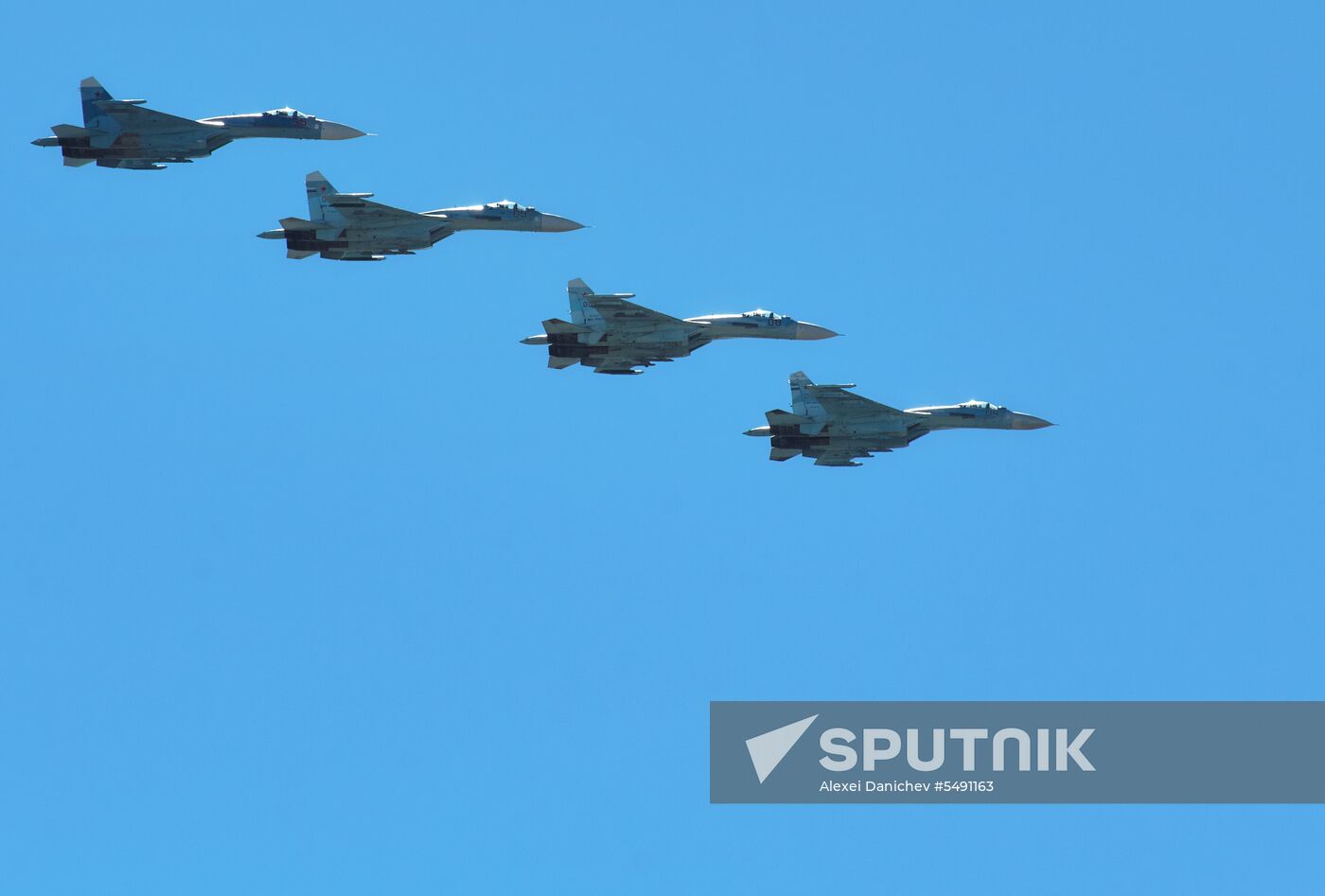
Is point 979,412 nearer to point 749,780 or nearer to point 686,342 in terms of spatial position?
point 686,342

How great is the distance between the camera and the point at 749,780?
104 meters

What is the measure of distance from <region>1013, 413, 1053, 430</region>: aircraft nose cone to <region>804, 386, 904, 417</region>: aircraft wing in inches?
284

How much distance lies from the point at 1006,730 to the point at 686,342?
848 inches

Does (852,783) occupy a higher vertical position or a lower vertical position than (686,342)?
lower

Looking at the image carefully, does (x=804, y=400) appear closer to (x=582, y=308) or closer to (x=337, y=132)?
(x=582, y=308)

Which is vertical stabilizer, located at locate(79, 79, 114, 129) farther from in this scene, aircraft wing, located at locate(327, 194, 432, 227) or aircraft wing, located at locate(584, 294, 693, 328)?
aircraft wing, located at locate(584, 294, 693, 328)

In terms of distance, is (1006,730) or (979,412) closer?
(1006,730)

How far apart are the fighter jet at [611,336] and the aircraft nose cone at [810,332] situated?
209 inches

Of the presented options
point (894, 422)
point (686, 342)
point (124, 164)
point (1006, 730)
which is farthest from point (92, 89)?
point (1006, 730)

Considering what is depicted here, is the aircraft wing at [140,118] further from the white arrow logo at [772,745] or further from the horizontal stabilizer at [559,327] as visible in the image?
the white arrow logo at [772,745]

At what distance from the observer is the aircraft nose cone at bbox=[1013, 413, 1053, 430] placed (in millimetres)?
117625

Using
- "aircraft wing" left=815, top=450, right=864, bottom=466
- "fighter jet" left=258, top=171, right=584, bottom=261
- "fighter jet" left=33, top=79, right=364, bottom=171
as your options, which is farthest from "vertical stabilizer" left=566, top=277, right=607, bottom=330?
"fighter jet" left=33, top=79, right=364, bottom=171

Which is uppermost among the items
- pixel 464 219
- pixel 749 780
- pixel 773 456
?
pixel 464 219

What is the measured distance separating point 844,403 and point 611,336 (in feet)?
34.5
